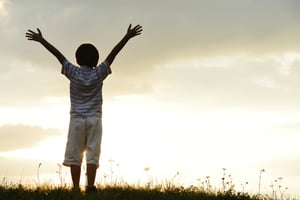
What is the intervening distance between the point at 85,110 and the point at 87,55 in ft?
3.40

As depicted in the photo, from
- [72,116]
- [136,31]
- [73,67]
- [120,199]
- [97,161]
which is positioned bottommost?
[120,199]

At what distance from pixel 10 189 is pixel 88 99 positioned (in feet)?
7.41

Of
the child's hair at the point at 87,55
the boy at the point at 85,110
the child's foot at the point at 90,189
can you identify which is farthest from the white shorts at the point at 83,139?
the child's hair at the point at 87,55

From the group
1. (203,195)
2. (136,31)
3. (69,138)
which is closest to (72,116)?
(69,138)

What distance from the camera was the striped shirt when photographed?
1035 centimetres

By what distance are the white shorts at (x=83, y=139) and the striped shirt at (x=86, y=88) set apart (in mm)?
132

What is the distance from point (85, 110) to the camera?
33.9 ft

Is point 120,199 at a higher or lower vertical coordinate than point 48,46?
lower

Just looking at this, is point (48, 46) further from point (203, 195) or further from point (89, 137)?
point (203, 195)

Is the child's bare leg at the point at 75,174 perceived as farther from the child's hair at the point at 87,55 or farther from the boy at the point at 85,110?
the child's hair at the point at 87,55

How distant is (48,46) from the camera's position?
10.8 m

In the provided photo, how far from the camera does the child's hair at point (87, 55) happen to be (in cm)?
1048

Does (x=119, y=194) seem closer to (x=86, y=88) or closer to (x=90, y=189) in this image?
(x=90, y=189)

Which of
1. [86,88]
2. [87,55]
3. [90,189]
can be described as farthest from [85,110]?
[90,189]
